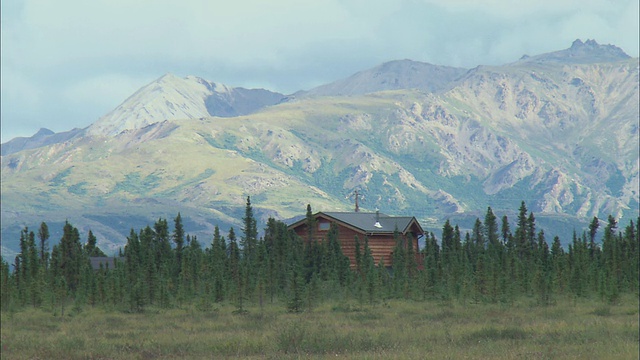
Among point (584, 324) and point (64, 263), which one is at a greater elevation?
point (64, 263)

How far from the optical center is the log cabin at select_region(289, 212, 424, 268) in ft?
306

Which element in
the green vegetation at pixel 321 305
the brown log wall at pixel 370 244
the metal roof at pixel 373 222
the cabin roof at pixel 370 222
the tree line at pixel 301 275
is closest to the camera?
the green vegetation at pixel 321 305

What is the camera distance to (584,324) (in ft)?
126

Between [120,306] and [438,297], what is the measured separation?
2208cm

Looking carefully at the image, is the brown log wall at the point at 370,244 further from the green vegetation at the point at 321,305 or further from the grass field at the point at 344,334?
the grass field at the point at 344,334

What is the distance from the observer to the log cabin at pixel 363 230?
9331 centimetres

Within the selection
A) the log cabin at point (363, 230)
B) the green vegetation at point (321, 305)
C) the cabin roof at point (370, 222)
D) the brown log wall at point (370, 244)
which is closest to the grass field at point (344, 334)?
the green vegetation at point (321, 305)

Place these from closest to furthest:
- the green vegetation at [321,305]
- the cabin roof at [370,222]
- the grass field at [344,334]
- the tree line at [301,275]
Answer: the grass field at [344,334]
the green vegetation at [321,305]
the tree line at [301,275]
the cabin roof at [370,222]

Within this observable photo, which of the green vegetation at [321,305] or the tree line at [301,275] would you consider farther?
the tree line at [301,275]

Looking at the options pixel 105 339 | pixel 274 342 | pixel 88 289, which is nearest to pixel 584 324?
pixel 274 342

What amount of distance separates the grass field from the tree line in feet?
18.9

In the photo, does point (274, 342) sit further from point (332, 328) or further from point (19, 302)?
point (19, 302)

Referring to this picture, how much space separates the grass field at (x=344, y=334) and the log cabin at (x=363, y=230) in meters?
41.1

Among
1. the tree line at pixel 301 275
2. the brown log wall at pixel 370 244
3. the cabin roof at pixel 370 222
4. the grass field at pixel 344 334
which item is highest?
the cabin roof at pixel 370 222
